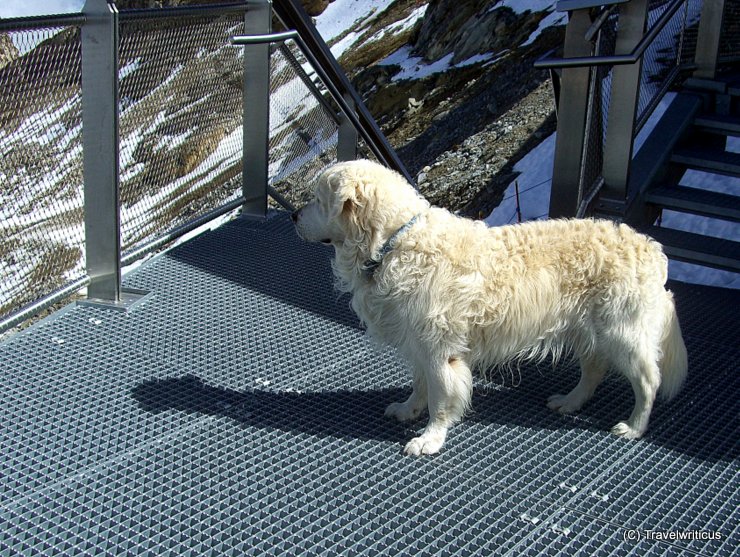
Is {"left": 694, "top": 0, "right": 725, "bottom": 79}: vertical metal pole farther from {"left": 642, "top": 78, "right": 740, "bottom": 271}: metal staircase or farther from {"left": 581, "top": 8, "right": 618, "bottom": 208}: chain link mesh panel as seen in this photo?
{"left": 581, "top": 8, "right": 618, "bottom": 208}: chain link mesh panel

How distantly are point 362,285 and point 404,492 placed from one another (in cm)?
89

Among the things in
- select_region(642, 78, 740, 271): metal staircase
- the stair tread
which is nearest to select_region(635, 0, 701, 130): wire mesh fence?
select_region(642, 78, 740, 271): metal staircase

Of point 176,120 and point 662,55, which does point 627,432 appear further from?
point 662,55

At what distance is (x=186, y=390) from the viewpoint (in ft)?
12.8

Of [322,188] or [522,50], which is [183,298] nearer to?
[322,188]

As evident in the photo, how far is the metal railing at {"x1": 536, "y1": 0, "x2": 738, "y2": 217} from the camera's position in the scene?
486cm

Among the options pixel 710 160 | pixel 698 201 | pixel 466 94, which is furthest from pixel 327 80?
pixel 466 94

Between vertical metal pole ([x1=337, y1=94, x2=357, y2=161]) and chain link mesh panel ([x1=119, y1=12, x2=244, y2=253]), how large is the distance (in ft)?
2.94

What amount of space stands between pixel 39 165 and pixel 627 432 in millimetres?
3052

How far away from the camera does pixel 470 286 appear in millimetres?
3494

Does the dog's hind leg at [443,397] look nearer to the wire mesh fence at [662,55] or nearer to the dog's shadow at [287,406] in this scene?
the dog's shadow at [287,406]

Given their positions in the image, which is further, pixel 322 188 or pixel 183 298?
pixel 183 298

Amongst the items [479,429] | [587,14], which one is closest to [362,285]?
[479,429]

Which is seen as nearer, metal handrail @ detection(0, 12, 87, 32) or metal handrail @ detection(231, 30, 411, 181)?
metal handrail @ detection(0, 12, 87, 32)
